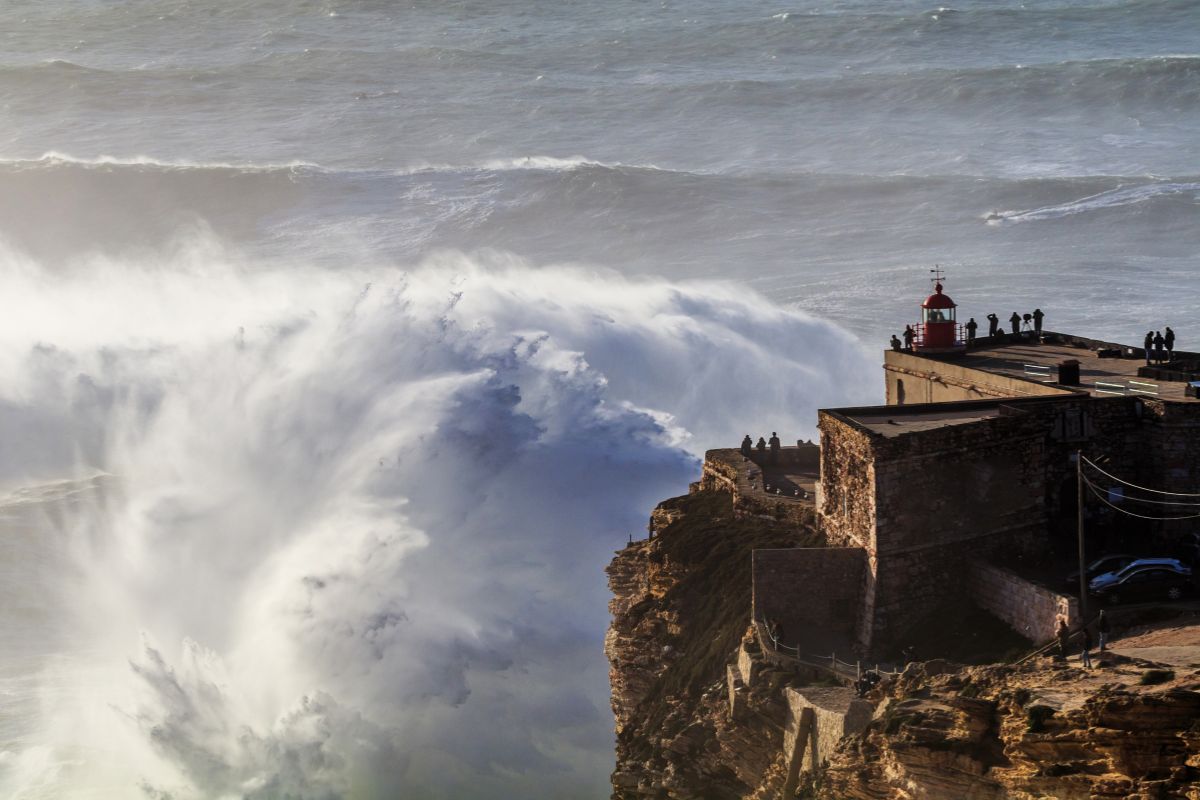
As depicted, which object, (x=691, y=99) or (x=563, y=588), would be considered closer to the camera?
(x=563, y=588)

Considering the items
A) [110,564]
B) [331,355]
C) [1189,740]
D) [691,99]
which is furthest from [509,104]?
[1189,740]

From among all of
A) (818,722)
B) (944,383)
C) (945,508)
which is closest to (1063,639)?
(818,722)

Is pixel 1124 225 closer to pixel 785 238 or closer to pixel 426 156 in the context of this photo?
pixel 785 238

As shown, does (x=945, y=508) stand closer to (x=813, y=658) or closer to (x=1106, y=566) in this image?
(x=1106, y=566)

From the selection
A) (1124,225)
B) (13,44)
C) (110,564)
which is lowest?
(110,564)

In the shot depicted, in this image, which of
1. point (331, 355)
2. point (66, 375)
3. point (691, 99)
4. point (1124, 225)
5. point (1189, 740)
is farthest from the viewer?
point (691, 99)

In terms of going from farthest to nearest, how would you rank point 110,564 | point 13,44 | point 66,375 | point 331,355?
point 13,44 → point 66,375 → point 331,355 → point 110,564

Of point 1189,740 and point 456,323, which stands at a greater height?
point 456,323

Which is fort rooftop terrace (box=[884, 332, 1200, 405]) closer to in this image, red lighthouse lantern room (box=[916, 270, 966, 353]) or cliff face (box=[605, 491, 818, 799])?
red lighthouse lantern room (box=[916, 270, 966, 353])

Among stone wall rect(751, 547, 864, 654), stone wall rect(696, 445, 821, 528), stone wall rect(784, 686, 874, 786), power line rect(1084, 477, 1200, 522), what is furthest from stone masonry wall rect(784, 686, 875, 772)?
power line rect(1084, 477, 1200, 522)
